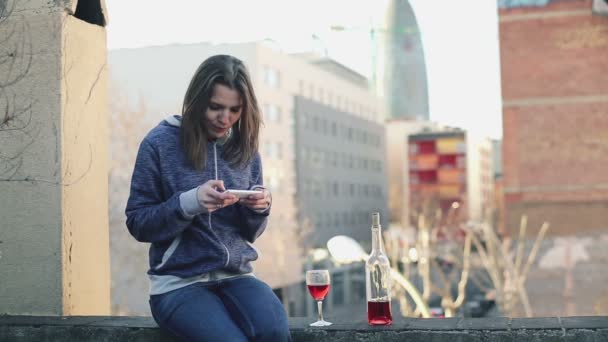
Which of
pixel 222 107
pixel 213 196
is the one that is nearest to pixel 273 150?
pixel 222 107

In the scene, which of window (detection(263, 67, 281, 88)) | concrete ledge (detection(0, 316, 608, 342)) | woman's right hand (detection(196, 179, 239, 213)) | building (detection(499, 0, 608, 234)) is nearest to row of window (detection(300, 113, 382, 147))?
window (detection(263, 67, 281, 88))

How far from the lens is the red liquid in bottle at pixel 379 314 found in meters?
3.13

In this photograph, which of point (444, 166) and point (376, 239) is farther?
point (444, 166)

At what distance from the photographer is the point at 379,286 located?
3.14m

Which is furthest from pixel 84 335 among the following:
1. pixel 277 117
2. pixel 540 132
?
pixel 277 117

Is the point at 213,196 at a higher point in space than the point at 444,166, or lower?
lower

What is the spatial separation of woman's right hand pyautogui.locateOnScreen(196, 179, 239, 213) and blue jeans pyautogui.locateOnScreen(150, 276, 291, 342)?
33cm

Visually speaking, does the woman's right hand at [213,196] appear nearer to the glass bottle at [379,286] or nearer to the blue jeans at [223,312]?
the blue jeans at [223,312]

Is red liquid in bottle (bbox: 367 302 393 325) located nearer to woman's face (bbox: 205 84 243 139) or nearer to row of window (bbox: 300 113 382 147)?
woman's face (bbox: 205 84 243 139)

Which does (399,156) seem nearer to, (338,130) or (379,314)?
(338,130)

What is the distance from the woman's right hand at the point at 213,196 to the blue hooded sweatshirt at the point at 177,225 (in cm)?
10

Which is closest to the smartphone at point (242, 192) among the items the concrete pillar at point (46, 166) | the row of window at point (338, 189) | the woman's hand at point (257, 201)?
the woman's hand at point (257, 201)

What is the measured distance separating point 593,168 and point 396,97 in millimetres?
141041

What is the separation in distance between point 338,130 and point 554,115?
114 ft
